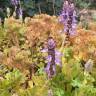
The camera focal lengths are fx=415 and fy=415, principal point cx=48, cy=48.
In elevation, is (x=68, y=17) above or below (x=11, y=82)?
above

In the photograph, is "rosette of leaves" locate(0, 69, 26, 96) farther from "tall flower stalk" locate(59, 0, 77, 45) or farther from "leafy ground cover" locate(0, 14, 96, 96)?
"tall flower stalk" locate(59, 0, 77, 45)

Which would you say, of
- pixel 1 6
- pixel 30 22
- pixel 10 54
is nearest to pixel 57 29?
pixel 30 22

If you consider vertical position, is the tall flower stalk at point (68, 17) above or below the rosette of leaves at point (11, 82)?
above

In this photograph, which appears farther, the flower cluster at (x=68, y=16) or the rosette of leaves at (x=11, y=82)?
the flower cluster at (x=68, y=16)

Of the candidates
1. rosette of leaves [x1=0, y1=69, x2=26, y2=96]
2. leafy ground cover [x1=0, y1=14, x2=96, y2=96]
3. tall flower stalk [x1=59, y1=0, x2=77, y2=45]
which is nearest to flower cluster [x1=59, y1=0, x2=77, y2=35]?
tall flower stalk [x1=59, y1=0, x2=77, y2=45]

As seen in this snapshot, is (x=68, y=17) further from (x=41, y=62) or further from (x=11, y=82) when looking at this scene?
(x=11, y=82)

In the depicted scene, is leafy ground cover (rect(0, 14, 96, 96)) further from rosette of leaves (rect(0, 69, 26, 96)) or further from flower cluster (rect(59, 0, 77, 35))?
flower cluster (rect(59, 0, 77, 35))

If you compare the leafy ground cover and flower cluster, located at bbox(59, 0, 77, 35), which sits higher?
flower cluster, located at bbox(59, 0, 77, 35)

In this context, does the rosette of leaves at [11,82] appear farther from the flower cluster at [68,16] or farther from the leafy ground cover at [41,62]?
the flower cluster at [68,16]

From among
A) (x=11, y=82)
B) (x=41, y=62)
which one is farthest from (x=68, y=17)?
(x=11, y=82)

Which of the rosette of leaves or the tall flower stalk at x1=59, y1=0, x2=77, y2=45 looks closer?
the rosette of leaves

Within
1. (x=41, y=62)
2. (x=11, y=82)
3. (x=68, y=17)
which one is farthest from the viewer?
(x=41, y=62)

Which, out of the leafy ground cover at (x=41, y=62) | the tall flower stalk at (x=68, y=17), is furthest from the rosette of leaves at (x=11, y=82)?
the tall flower stalk at (x=68, y=17)

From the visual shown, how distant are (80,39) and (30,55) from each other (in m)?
0.41
